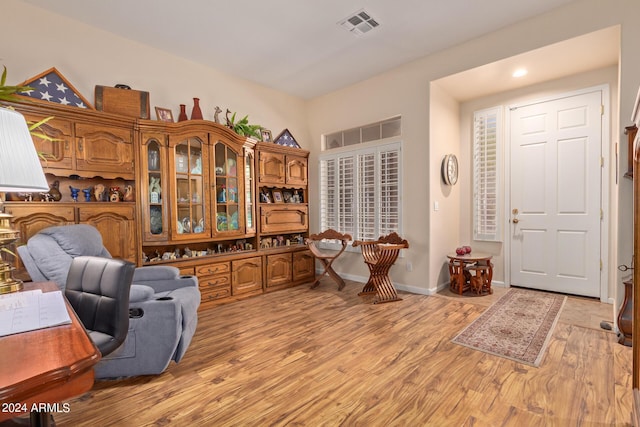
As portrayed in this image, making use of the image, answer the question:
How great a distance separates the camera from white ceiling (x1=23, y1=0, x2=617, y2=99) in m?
2.80

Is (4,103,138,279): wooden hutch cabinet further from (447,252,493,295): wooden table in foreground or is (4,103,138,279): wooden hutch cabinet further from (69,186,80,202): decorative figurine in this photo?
(447,252,493,295): wooden table in foreground

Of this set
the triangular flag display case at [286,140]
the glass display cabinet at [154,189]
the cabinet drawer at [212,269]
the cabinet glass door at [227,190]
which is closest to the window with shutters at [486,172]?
the triangular flag display case at [286,140]

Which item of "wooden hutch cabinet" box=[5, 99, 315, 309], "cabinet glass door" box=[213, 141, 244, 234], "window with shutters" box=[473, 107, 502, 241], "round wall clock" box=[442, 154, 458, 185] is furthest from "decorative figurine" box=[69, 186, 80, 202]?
"window with shutters" box=[473, 107, 502, 241]

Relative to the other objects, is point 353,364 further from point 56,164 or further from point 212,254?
point 56,164

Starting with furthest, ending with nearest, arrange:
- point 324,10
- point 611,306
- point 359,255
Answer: point 359,255 → point 611,306 → point 324,10

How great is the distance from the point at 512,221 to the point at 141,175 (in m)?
4.60

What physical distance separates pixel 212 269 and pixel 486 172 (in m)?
3.90

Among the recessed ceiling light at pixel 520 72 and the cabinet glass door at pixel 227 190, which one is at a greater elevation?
the recessed ceiling light at pixel 520 72

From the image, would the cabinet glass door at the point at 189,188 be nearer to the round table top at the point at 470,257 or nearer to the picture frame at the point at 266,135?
the picture frame at the point at 266,135

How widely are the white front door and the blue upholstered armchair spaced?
13.7ft

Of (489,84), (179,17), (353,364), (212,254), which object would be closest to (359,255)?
(212,254)

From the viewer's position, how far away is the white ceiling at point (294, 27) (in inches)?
110

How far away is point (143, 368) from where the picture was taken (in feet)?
6.63

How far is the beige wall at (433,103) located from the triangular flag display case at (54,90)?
3182mm
